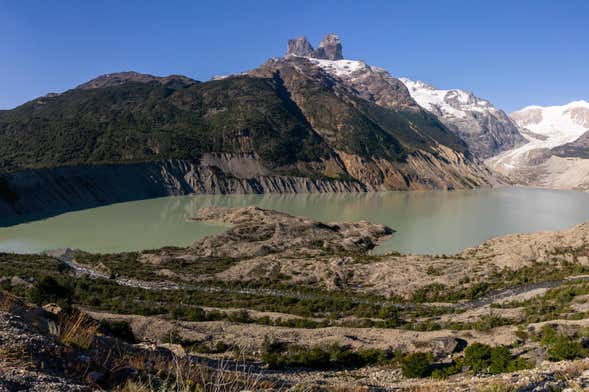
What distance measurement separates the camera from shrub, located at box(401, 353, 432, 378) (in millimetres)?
14352

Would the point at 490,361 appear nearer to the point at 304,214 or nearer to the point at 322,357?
the point at 322,357

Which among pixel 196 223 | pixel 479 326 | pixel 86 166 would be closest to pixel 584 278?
pixel 479 326

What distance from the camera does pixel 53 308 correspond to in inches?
420

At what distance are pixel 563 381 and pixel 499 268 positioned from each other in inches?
1232

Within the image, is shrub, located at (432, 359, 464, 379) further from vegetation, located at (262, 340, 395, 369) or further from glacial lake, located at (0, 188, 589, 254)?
glacial lake, located at (0, 188, 589, 254)

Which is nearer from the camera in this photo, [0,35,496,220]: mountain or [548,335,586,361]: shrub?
[548,335,586,361]: shrub

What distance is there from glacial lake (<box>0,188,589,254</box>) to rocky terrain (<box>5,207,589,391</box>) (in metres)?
9.54

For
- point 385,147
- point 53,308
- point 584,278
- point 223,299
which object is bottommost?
point 223,299

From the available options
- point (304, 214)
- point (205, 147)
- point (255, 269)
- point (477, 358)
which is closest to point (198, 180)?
point (205, 147)

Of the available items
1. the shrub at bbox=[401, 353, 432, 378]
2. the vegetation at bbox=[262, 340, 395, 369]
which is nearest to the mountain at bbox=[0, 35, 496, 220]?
the vegetation at bbox=[262, 340, 395, 369]

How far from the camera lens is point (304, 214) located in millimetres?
80938

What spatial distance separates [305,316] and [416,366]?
11.9 metres

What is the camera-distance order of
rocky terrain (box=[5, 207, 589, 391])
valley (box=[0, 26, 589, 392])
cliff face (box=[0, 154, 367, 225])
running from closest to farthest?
rocky terrain (box=[5, 207, 589, 391]) < valley (box=[0, 26, 589, 392]) < cliff face (box=[0, 154, 367, 225])

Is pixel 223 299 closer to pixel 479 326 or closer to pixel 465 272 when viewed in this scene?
pixel 479 326
